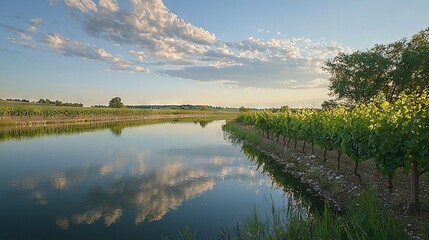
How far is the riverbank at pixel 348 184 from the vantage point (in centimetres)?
916

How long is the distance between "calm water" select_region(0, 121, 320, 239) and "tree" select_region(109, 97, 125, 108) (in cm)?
13579

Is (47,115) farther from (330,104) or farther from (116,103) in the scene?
(116,103)

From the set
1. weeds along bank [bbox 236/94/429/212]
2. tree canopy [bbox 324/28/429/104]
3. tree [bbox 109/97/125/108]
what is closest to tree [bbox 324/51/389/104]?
tree canopy [bbox 324/28/429/104]

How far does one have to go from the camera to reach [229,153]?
28.0 m

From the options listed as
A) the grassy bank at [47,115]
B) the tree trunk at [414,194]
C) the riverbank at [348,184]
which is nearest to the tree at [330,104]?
the riverbank at [348,184]

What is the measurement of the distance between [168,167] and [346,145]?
11.6 meters

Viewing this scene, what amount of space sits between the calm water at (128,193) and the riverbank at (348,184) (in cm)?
121

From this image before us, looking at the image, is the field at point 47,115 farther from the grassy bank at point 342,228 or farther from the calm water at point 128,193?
the grassy bank at point 342,228

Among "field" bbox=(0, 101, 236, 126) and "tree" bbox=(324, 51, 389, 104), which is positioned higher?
"tree" bbox=(324, 51, 389, 104)

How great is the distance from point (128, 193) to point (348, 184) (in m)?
10.1

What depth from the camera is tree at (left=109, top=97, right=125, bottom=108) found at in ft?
512

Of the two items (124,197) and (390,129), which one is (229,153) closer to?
(124,197)

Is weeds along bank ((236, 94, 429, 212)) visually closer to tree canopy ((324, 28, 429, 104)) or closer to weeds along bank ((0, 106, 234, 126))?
tree canopy ((324, 28, 429, 104))

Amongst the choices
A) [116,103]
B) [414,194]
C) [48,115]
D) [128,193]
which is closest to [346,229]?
[414,194]
